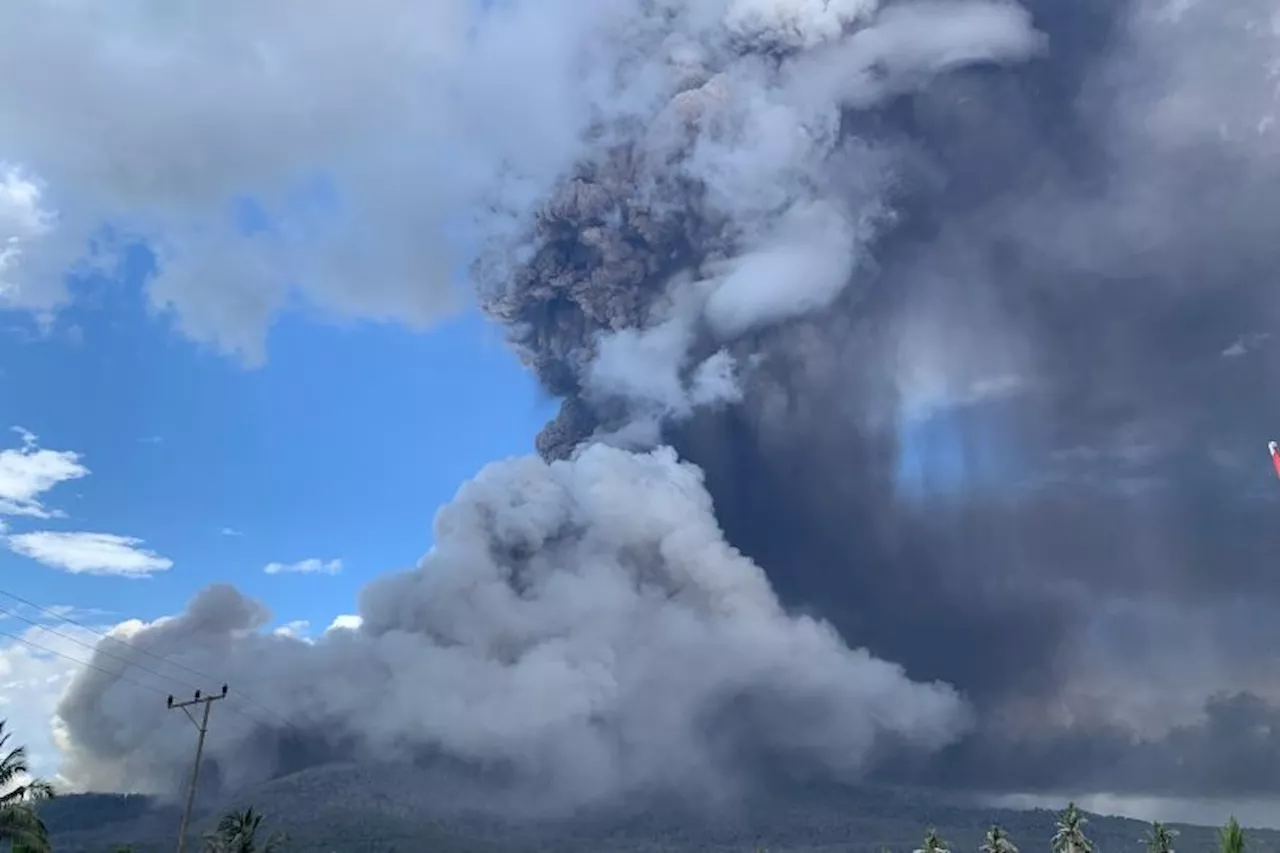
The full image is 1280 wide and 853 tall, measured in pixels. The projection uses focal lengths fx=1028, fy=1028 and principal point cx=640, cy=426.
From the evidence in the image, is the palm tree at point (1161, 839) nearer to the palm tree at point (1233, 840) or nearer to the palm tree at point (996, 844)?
the palm tree at point (996, 844)

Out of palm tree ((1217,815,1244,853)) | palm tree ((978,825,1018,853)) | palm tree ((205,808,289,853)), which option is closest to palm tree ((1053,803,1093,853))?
palm tree ((978,825,1018,853))

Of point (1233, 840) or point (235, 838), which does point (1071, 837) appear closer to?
point (1233, 840)

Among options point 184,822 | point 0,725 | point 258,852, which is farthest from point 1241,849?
point 258,852

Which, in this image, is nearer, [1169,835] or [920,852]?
[1169,835]

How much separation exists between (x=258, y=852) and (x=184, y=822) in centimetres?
3126

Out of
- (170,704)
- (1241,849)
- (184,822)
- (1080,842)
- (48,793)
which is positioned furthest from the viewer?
(1080,842)

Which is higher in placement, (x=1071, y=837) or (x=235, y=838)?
(x=1071, y=837)

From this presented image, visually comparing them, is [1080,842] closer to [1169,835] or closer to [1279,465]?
[1169,835]

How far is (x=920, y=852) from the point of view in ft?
343

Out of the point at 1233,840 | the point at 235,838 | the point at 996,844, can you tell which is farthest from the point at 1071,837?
the point at 235,838

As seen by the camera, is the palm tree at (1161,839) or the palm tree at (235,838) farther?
the palm tree at (1161,839)

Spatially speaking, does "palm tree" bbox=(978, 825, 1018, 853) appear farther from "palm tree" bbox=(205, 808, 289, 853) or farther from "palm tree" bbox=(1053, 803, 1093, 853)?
"palm tree" bbox=(205, 808, 289, 853)

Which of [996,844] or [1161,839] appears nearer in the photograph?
[1161,839]

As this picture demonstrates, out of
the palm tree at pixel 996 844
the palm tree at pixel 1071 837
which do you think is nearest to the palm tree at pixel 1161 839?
the palm tree at pixel 1071 837
